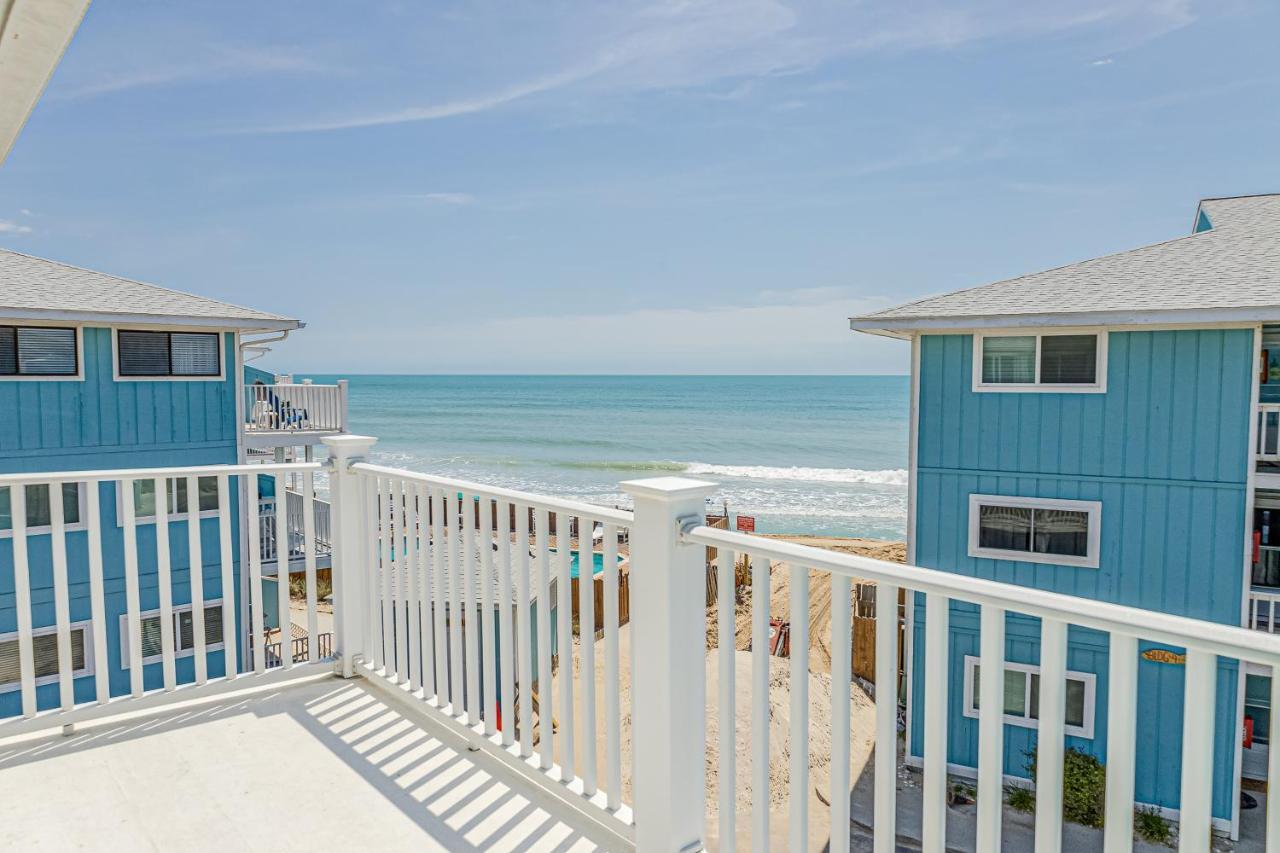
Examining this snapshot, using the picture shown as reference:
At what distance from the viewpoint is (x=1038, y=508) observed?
748 centimetres

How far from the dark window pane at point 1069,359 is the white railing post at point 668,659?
6.60 meters

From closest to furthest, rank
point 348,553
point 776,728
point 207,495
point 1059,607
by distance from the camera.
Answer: point 1059,607
point 348,553
point 776,728
point 207,495

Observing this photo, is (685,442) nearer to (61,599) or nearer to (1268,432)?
(1268,432)

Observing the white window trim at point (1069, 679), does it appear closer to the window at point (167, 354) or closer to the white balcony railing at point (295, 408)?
the white balcony railing at point (295, 408)

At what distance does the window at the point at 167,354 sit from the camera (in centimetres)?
895

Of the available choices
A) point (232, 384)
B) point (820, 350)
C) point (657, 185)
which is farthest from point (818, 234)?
point (232, 384)

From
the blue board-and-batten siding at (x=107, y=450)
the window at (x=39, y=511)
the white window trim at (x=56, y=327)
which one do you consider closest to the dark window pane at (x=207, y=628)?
the blue board-and-batten siding at (x=107, y=450)

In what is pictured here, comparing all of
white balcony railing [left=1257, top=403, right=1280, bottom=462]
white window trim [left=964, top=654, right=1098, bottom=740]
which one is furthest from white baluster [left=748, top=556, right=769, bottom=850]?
white balcony railing [left=1257, top=403, right=1280, bottom=462]

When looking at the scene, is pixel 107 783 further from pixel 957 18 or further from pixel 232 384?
pixel 957 18

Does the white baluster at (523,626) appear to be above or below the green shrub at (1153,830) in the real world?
above

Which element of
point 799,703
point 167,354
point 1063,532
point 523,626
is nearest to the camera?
point 799,703

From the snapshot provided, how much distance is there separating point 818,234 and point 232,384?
34125 mm

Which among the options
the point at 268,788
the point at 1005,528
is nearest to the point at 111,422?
the point at 268,788

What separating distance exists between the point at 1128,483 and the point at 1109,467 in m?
0.21
